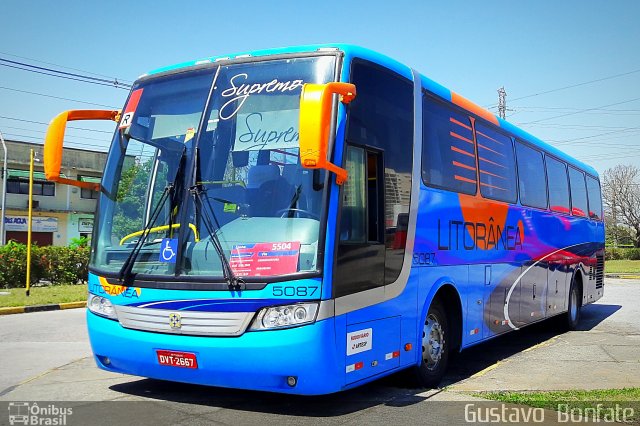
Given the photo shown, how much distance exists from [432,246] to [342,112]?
91.1 inches

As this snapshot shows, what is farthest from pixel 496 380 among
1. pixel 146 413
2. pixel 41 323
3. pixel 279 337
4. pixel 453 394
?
pixel 41 323

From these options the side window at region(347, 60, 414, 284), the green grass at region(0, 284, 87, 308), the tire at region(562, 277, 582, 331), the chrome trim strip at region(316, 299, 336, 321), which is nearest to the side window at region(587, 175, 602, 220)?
the tire at region(562, 277, 582, 331)

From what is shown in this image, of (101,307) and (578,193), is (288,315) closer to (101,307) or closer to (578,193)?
(101,307)

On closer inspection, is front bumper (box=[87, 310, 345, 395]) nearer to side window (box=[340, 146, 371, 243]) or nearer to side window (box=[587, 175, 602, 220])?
side window (box=[340, 146, 371, 243])

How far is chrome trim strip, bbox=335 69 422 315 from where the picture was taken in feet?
19.4

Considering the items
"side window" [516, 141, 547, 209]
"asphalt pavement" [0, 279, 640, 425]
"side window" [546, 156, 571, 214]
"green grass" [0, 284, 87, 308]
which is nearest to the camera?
"asphalt pavement" [0, 279, 640, 425]

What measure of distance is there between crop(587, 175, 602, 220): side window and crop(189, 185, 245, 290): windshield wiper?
40.4ft

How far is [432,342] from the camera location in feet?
25.0

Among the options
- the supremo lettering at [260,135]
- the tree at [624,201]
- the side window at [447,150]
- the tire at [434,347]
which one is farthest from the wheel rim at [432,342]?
the tree at [624,201]

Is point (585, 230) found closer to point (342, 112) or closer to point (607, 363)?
point (607, 363)

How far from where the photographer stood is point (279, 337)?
5543 millimetres

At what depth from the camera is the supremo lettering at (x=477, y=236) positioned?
7.94 metres

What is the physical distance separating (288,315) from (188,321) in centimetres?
94

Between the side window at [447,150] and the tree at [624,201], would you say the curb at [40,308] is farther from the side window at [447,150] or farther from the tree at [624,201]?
the tree at [624,201]
